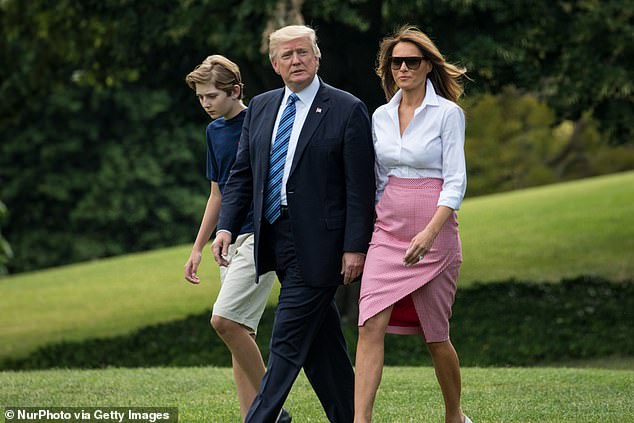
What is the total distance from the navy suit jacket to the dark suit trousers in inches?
3.7

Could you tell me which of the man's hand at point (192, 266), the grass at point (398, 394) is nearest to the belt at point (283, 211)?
the man's hand at point (192, 266)

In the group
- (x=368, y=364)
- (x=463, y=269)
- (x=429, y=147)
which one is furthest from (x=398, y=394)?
(x=463, y=269)

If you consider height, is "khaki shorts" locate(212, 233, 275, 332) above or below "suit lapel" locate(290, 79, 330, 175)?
below

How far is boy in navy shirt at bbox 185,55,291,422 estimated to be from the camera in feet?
20.8

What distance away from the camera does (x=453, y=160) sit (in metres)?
5.84

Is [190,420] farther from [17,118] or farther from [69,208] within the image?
[69,208]

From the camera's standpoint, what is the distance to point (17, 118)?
1820 centimetres

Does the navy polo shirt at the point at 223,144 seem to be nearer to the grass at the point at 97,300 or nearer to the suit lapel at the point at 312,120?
the suit lapel at the point at 312,120

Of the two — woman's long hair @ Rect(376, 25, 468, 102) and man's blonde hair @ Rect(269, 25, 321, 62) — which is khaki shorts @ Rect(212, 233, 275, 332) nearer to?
man's blonde hair @ Rect(269, 25, 321, 62)

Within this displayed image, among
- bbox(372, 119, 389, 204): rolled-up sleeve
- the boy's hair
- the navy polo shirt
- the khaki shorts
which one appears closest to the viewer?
bbox(372, 119, 389, 204): rolled-up sleeve

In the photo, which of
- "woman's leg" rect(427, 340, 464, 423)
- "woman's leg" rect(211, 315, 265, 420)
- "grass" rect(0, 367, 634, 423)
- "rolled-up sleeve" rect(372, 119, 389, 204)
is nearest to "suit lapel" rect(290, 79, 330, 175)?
"rolled-up sleeve" rect(372, 119, 389, 204)

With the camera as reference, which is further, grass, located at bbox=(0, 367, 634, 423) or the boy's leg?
grass, located at bbox=(0, 367, 634, 423)

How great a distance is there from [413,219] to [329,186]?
451mm

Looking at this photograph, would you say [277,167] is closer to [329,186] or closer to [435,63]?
[329,186]
